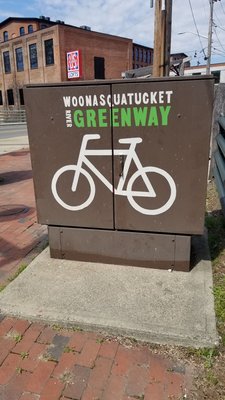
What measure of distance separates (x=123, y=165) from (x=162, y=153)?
35 centimetres

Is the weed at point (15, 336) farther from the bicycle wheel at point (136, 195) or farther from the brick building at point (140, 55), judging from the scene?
the brick building at point (140, 55)

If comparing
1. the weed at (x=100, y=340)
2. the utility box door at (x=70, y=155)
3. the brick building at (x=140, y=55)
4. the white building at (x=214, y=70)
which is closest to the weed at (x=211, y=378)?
the weed at (x=100, y=340)

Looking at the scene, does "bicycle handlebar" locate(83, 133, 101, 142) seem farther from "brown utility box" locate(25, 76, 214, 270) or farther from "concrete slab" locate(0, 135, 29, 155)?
"concrete slab" locate(0, 135, 29, 155)

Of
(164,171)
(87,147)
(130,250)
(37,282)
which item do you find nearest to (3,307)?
(37,282)

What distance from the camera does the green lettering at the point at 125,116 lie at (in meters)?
2.83

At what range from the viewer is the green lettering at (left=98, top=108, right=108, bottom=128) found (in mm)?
2889

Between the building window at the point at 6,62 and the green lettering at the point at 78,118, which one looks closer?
the green lettering at the point at 78,118

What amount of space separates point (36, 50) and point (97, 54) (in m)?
6.94

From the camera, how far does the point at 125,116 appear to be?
9.35 feet

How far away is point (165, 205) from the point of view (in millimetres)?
2982

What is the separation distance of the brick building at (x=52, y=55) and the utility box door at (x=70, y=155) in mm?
32825

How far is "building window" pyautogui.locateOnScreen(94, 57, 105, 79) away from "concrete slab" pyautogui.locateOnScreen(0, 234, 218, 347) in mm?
→ 39950

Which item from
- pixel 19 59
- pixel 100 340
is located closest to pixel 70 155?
pixel 100 340

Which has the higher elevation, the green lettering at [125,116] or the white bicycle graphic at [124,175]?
the green lettering at [125,116]
